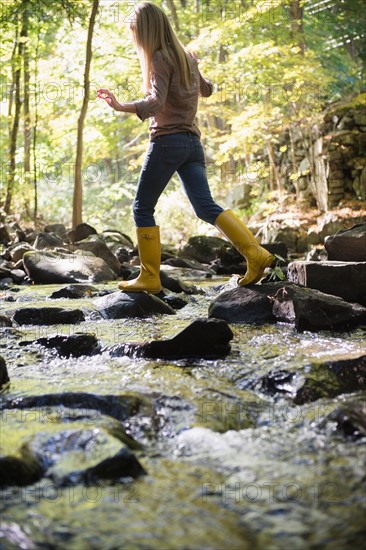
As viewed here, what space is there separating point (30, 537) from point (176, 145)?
140 inches

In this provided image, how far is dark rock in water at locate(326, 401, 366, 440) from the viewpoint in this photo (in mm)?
2105

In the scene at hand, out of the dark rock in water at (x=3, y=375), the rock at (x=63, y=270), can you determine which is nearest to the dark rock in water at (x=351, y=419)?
the dark rock in water at (x=3, y=375)

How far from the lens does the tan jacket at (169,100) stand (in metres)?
4.32

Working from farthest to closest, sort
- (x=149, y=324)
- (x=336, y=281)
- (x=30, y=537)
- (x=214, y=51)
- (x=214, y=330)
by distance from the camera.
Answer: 1. (x=214, y=51)
2. (x=336, y=281)
3. (x=149, y=324)
4. (x=214, y=330)
5. (x=30, y=537)

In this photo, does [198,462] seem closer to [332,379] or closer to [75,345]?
[332,379]

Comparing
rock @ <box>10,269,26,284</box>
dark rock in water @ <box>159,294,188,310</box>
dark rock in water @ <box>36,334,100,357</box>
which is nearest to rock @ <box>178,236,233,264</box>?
rock @ <box>10,269,26,284</box>

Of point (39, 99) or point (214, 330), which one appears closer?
point (214, 330)

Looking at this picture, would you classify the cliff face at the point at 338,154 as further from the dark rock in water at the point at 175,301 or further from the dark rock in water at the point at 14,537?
the dark rock in water at the point at 14,537

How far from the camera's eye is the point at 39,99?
50.1 feet

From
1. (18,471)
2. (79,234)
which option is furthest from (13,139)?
(18,471)

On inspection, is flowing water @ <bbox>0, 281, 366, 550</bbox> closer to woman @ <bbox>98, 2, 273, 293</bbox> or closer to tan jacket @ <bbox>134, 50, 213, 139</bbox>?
woman @ <bbox>98, 2, 273, 293</bbox>

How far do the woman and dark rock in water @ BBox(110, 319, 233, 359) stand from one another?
4.56 ft

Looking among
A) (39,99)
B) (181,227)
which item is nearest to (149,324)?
(39,99)

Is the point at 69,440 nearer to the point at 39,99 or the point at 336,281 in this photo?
the point at 336,281
